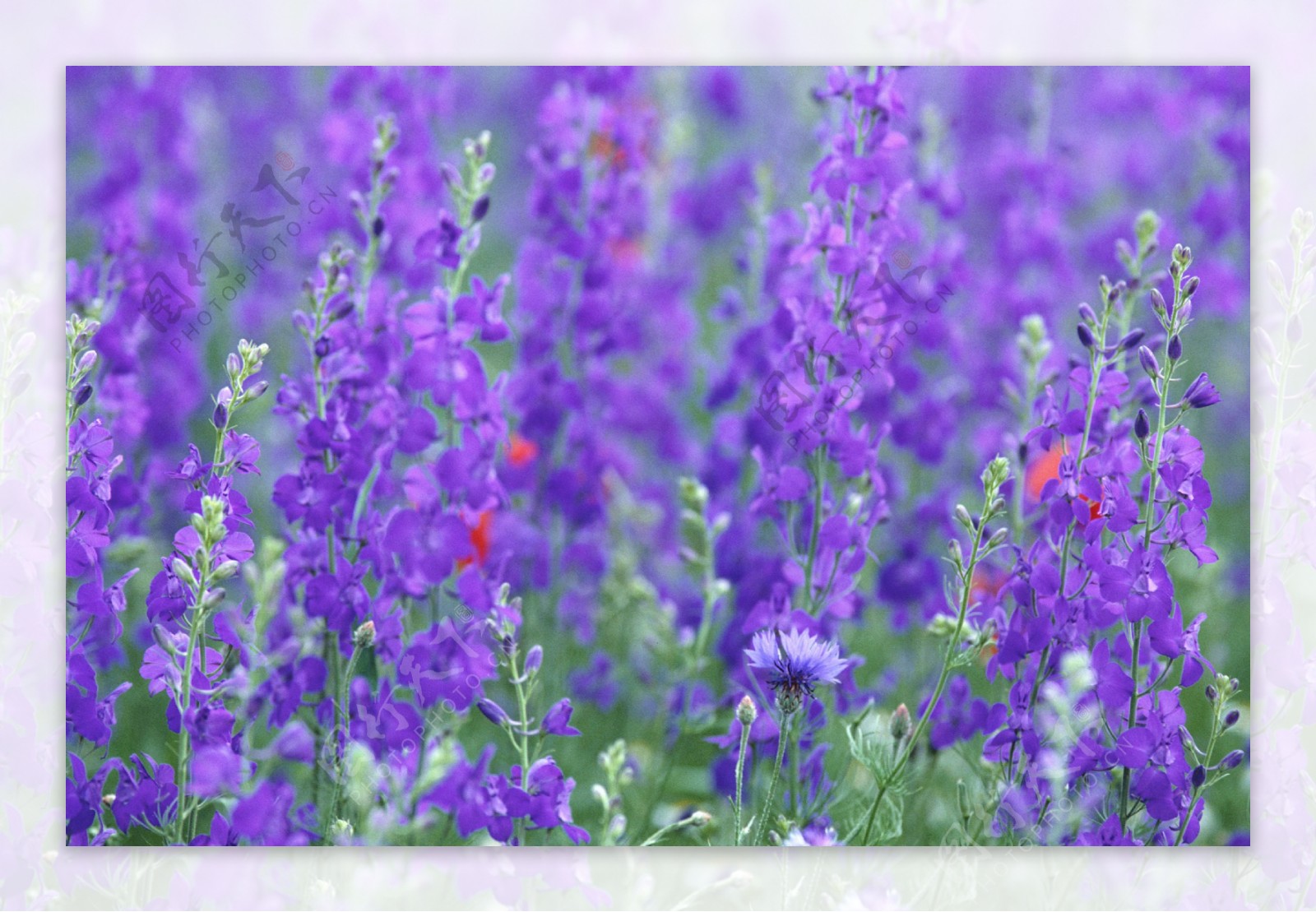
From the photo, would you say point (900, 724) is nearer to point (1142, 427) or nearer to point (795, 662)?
point (795, 662)

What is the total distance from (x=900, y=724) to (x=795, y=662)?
0.72 feet

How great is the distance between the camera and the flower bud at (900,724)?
2.10 m

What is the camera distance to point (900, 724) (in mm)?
2102

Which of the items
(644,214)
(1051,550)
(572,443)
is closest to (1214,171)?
(1051,550)

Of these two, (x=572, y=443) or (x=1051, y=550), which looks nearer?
(x=1051, y=550)

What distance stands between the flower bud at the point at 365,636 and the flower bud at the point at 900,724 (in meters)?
0.89

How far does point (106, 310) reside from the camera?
7.01ft

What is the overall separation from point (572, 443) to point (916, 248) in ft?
2.35

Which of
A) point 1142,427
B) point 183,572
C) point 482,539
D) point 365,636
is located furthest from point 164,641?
point 1142,427

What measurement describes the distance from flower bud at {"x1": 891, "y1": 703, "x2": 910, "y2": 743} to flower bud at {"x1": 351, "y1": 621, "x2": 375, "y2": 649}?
89 cm

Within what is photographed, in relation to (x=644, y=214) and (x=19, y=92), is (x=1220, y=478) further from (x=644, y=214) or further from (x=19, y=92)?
(x=19, y=92)

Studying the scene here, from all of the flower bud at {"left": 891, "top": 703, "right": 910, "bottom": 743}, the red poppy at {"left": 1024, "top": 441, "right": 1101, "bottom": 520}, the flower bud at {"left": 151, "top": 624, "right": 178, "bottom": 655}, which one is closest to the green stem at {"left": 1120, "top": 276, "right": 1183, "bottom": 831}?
the red poppy at {"left": 1024, "top": 441, "right": 1101, "bottom": 520}

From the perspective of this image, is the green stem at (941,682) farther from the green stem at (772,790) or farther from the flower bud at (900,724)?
the green stem at (772,790)

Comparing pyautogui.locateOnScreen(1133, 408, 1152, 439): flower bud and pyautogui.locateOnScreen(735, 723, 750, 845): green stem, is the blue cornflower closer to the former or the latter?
pyautogui.locateOnScreen(735, 723, 750, 845): green stem
